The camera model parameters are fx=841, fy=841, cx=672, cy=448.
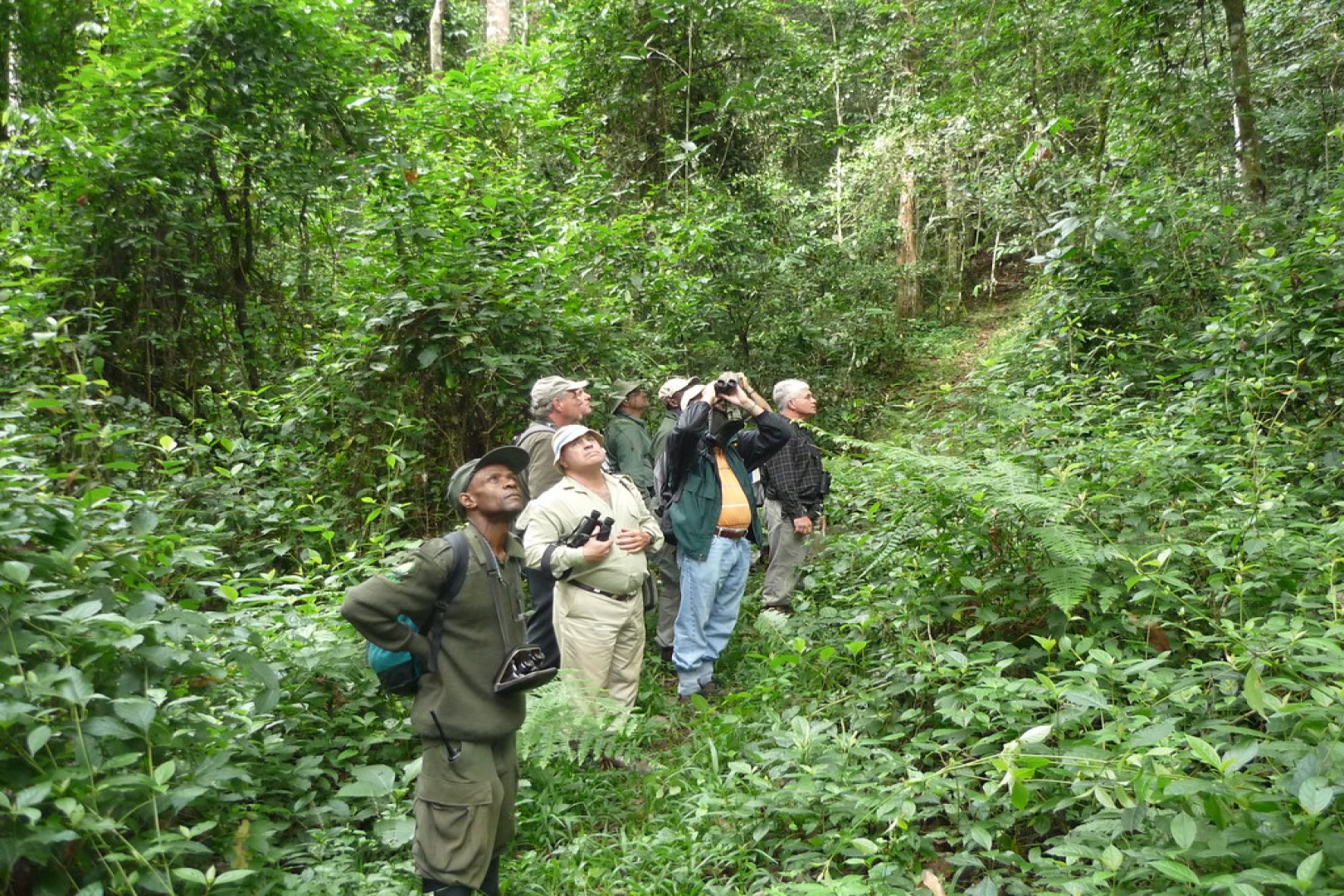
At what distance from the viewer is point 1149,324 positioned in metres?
7.31

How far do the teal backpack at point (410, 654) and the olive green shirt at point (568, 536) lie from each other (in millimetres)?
1116

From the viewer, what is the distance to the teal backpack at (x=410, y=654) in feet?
9.82

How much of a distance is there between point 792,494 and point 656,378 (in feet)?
7.42

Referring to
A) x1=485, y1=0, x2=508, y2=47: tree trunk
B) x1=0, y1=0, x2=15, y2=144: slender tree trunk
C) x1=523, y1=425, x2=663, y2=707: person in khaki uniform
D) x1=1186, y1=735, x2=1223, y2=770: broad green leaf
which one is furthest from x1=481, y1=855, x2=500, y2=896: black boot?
x1=485, y1=0, x2=508, y2=47: tree trunk

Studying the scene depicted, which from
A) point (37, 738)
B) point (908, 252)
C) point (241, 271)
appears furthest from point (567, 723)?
point (908, 252)

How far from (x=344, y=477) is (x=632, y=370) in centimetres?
261

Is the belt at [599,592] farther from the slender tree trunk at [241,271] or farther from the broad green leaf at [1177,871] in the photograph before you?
the slender tree trunk at [241,271]

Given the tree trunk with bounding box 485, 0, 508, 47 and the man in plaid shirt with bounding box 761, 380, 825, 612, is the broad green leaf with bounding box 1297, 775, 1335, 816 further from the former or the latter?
the tree trunk with bounding box 485, 0, 508, 47

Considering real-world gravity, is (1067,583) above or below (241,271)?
below

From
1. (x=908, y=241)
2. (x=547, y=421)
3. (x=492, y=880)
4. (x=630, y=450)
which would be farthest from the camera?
(x=908, y=241)

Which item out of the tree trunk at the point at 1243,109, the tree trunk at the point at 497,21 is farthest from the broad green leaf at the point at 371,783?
the tree trunk at the point at 497,21

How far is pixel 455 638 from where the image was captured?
309 centimetres

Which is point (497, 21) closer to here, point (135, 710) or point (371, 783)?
point (371, 783)

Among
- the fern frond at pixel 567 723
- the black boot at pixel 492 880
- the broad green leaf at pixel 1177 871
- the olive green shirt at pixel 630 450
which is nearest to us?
the broad green leaf at pixel 1177 871
